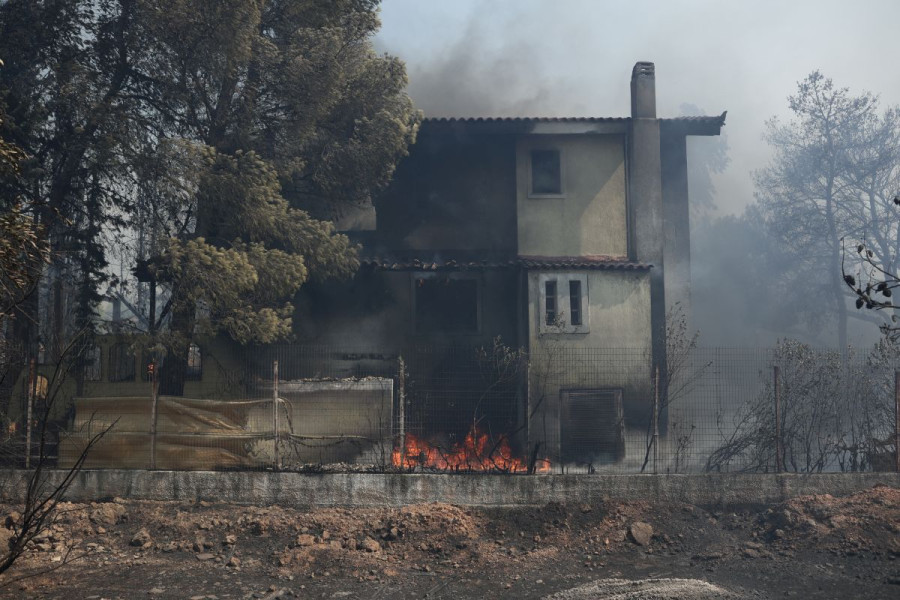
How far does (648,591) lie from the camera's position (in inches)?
365

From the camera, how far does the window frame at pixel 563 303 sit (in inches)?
678

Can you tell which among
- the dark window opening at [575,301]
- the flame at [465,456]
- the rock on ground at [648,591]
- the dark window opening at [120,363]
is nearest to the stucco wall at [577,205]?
the dark window opening at [575,301]

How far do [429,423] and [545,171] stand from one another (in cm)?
843

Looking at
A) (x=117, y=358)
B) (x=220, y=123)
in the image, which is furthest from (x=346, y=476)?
(x=220, y=123)

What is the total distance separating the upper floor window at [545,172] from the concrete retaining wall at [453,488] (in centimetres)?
880

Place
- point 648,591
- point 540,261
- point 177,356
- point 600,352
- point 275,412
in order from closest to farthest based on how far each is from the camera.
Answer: point 648,591 → point 275,412 → point 177,356 → point 600,352 → point 540,261

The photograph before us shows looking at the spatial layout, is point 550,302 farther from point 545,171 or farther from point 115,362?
point 115,362

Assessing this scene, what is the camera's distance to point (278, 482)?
12375 millimetres

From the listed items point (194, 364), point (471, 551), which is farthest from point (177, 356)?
point (471, 551)

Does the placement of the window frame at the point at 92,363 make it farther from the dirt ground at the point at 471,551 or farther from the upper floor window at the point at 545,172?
the upper floor window at the point at 545,172

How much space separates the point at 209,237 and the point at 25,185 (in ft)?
11.0

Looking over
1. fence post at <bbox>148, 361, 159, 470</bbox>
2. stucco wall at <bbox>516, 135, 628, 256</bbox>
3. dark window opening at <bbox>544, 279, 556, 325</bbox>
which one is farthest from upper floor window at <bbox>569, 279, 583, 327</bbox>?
fence post at <bbox>148, 361, 159, 470</bbox>

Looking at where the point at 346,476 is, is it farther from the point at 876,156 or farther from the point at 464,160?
the point at 876,156

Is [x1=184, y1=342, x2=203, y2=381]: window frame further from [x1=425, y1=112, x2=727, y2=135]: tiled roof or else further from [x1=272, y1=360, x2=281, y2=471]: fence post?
[x1=425, y1=112, x2=727, y2=135]: tiled roof
